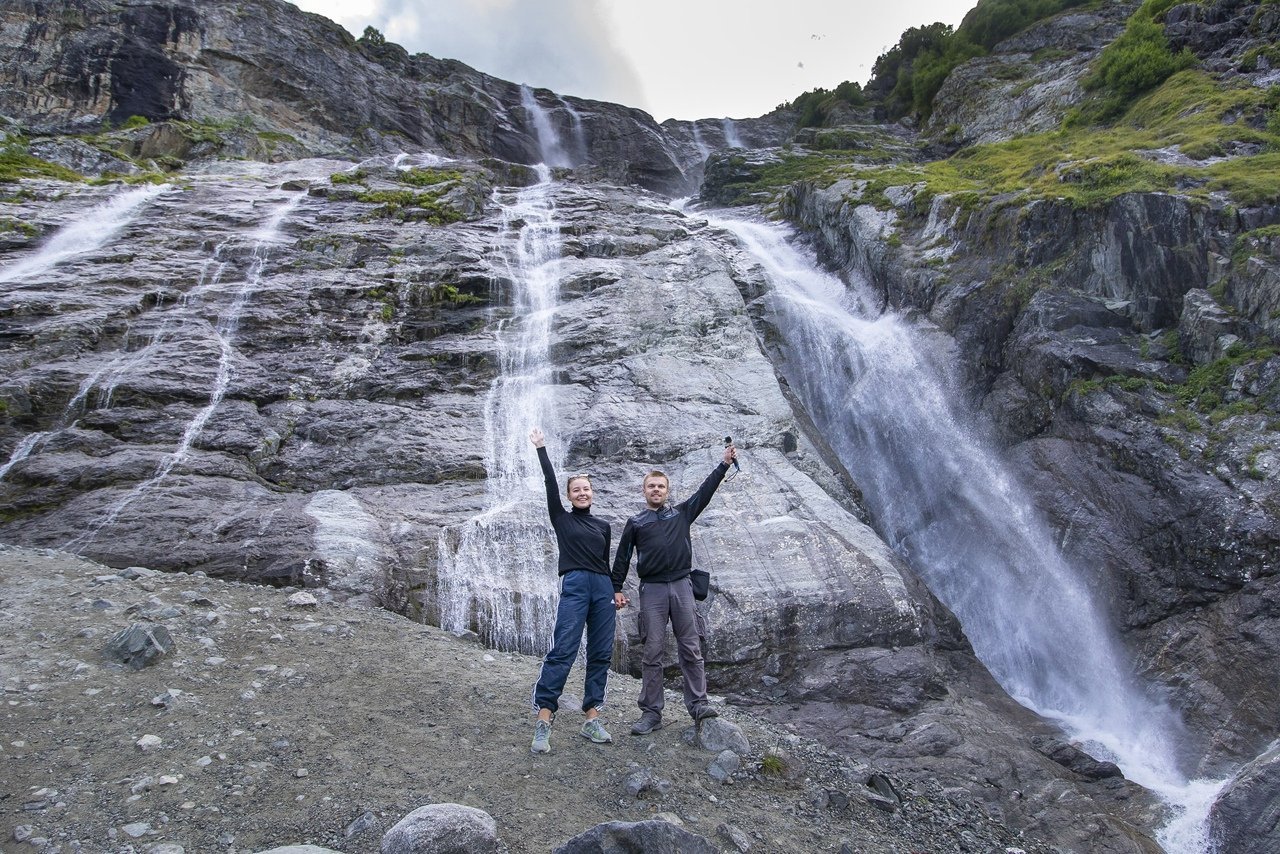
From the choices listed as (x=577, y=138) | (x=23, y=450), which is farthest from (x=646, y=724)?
(x=577, y=138)

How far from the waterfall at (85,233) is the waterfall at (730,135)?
1540 inches

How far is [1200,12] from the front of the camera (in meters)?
23.0

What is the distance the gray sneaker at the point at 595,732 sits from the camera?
648 cm

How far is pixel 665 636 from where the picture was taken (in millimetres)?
6855

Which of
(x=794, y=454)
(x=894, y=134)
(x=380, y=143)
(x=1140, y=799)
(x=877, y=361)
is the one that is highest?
(x=894, y=134)

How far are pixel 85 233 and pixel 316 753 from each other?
1852 centimetres

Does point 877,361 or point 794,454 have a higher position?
point 877,361

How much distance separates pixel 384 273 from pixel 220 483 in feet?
24.8

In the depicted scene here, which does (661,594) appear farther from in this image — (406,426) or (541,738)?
(406,426)

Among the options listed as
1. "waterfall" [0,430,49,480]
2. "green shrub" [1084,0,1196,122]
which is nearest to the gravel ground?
"waterfall" [0,430,49,480]

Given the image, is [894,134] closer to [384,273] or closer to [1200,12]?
[1200,12]

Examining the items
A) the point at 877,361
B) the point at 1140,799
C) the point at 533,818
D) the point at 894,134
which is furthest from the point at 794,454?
the point at 894,134

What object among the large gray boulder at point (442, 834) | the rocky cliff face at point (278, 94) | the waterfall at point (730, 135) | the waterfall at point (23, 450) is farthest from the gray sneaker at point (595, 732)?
the waterfall at point (730, 135)

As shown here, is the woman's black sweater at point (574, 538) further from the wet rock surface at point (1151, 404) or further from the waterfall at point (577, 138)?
the waterfall at point (577, 138)
